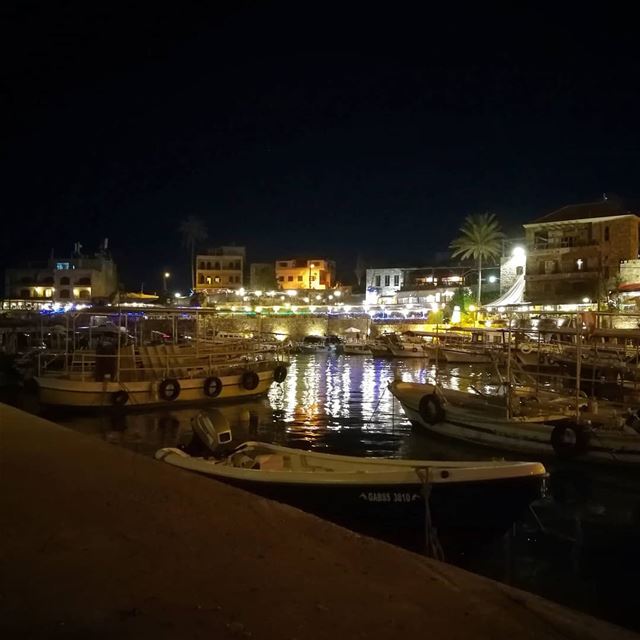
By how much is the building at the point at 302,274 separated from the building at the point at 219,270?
7.23 meters

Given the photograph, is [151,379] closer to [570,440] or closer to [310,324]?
[570,440]

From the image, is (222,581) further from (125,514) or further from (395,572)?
(125,514)

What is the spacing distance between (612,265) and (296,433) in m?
A: 45.1

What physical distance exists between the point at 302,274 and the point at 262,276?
7.24m

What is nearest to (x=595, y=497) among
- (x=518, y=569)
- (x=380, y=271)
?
(x=518, y=569)

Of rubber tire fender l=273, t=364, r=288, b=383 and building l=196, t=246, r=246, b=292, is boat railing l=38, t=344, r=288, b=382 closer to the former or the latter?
rubber tire fender l=273, t=364, r=288, b=383

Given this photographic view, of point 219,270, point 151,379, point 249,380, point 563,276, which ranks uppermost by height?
point 219,270

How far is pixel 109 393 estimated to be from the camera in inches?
1065

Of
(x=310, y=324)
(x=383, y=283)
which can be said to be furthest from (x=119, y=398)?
(x=383, y=283)

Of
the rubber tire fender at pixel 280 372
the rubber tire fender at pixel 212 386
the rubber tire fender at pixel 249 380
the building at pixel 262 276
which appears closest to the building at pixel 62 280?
the building at pixel 262 276

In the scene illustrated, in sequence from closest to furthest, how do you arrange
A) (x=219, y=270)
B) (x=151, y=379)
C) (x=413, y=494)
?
(x=413, y=494)
(x=151, y=379)
(x=219, y=270)

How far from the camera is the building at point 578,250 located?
58.1 metres

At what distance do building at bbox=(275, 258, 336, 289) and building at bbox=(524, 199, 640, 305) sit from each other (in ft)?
181

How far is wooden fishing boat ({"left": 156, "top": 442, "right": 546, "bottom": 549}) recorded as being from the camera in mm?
10445
